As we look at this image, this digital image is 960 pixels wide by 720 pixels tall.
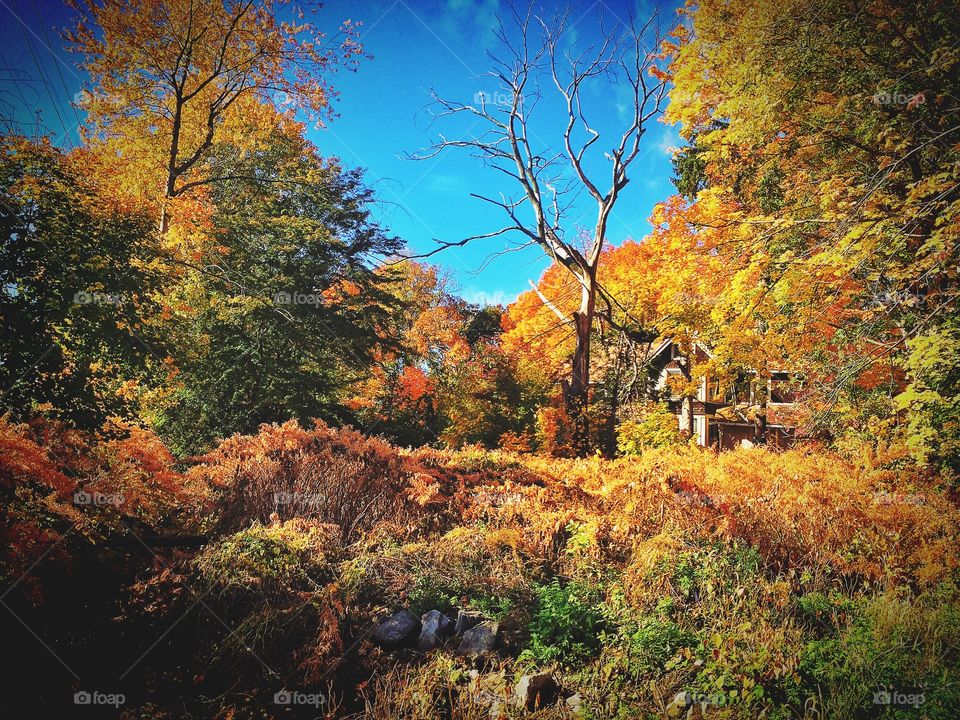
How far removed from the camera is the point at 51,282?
4.48 meters

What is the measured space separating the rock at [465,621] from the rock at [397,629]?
379 mm

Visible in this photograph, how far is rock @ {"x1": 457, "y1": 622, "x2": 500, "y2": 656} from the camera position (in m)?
3.91

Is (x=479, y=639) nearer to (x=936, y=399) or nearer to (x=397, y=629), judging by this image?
(x=397, y=629)

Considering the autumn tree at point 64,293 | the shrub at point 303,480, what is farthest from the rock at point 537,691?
the autumn tree at point 64,293

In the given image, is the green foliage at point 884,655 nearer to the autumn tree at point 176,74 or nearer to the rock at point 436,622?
the rock at point 436,622

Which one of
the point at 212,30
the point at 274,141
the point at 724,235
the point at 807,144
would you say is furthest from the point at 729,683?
the point at 274,141

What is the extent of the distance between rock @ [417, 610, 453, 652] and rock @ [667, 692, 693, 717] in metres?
1.86

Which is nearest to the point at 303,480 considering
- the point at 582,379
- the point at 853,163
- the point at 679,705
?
the point at 679,705

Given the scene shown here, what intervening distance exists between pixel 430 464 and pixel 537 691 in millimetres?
4742

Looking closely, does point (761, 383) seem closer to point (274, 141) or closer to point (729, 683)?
point (729, 683)

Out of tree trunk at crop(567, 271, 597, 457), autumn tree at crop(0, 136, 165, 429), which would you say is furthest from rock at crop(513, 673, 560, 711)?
tree trunk at crop(567, 271, 597, 457)

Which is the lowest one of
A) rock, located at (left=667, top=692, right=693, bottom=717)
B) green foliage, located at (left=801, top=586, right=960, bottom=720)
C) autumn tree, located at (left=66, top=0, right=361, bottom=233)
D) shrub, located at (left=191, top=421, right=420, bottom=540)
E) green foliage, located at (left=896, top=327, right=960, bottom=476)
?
rock, located at (left=667, top=692, right=693, bottom=717)

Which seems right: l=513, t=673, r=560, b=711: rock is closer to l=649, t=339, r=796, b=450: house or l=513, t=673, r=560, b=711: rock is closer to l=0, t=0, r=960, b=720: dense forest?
l=0, t=0, r=960, b=720: dense forest

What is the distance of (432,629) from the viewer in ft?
13.6
